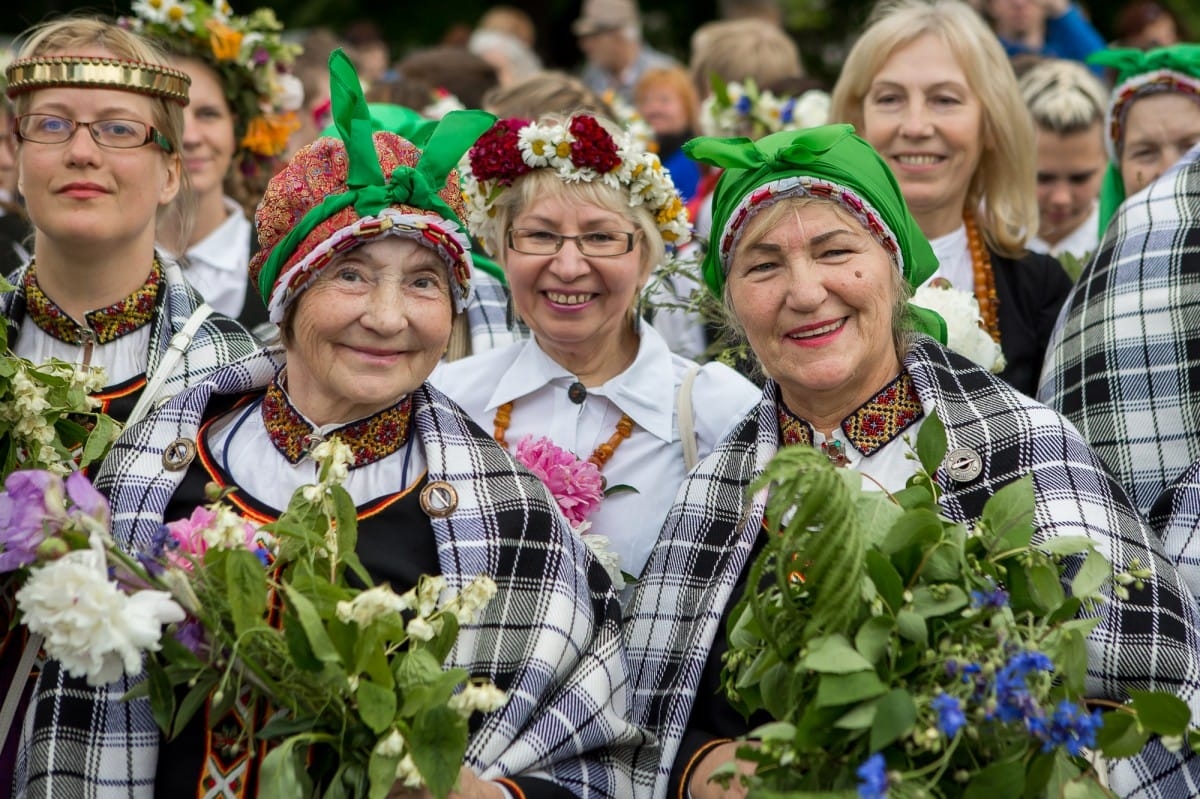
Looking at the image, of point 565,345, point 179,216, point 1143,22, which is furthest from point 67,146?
point 1143,22

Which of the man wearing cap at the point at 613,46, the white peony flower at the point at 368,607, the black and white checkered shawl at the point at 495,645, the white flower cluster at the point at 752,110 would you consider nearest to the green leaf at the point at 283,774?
the white peony flower at the point at 368,607

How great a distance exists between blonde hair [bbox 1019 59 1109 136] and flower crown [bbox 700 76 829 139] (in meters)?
1.02

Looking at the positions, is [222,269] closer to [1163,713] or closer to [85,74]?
[85,74]

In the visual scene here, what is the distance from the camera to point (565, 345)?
4.48m

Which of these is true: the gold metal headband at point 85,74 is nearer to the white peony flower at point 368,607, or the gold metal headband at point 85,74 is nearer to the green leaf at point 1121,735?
the white peony flower at point 368,607

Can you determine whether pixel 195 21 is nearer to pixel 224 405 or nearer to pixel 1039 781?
pixel 224 405

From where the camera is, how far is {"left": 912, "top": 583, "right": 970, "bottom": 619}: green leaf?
2.75m

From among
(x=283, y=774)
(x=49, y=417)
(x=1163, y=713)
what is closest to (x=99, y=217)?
(x=49, y=417)

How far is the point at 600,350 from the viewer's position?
14.9ft

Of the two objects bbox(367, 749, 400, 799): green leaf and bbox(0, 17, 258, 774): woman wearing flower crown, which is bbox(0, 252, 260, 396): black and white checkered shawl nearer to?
bbox(0, 17, 258, 774): woman wearing flower crown

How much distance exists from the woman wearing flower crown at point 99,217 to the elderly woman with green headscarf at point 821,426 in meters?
1.46

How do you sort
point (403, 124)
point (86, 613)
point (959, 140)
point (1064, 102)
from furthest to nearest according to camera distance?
1. point (1064, 102)
2. point (403, 124)
3. point (959, 140)
4. point (86, 613)

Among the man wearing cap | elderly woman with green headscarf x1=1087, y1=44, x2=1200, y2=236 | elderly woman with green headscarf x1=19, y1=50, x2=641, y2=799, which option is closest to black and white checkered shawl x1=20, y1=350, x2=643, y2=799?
elderly woman with green headscarf x1=19, y1=50, x2=641, y2=799

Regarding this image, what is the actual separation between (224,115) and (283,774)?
3.82 m
